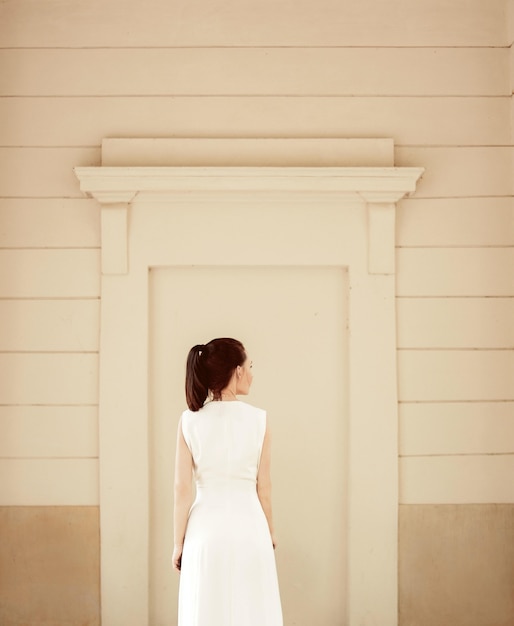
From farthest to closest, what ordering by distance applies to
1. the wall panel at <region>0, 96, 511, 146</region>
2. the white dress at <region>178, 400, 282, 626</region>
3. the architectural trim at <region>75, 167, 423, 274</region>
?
the wall panel at <region>0, 96, 511, 146</region>, the architectural trim at <region>75, 167, 423, 274</region>, the white dress at <region>178, 400, 282, 626</region>

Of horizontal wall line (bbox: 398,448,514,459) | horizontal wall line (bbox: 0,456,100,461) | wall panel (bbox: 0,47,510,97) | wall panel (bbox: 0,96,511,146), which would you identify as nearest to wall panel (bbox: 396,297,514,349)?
horizontal wall line (bbox: 398,448,514,459)

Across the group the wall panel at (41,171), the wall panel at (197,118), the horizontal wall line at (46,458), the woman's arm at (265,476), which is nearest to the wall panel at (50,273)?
the wall panel at (41,171)

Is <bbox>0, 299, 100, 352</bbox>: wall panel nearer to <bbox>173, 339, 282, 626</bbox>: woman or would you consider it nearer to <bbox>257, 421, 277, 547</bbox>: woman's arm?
<bbox>173, 339, 282, 626</bbox>: woman

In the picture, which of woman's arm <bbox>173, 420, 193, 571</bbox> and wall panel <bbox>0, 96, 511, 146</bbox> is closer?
woman's arm <bbox>173, 420, 193, 571</bbox>

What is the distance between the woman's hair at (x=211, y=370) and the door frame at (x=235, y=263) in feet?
2.83

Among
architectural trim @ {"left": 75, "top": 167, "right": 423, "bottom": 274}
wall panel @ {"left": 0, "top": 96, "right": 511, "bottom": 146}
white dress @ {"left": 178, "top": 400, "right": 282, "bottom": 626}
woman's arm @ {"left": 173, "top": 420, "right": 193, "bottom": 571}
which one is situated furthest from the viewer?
wall panel @ {"left": 0, "top": 96, "right": 511, "bottom": 146}

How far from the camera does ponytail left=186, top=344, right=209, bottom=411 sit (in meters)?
2.52

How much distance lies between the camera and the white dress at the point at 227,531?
236 cm

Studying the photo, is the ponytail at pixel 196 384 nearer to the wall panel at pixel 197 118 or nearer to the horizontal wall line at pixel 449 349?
the horizontal wall line at pixel 449 349

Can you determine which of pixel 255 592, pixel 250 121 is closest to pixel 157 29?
pixel 250 121

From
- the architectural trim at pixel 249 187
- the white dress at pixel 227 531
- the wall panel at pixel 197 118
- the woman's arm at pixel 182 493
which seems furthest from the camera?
the wall panel at pixel 197 118

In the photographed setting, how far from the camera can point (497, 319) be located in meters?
3.39

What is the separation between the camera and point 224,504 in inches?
95.7

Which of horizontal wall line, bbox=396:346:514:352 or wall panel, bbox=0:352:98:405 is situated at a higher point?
horizontal wall line, bbox=396:346:514:352
